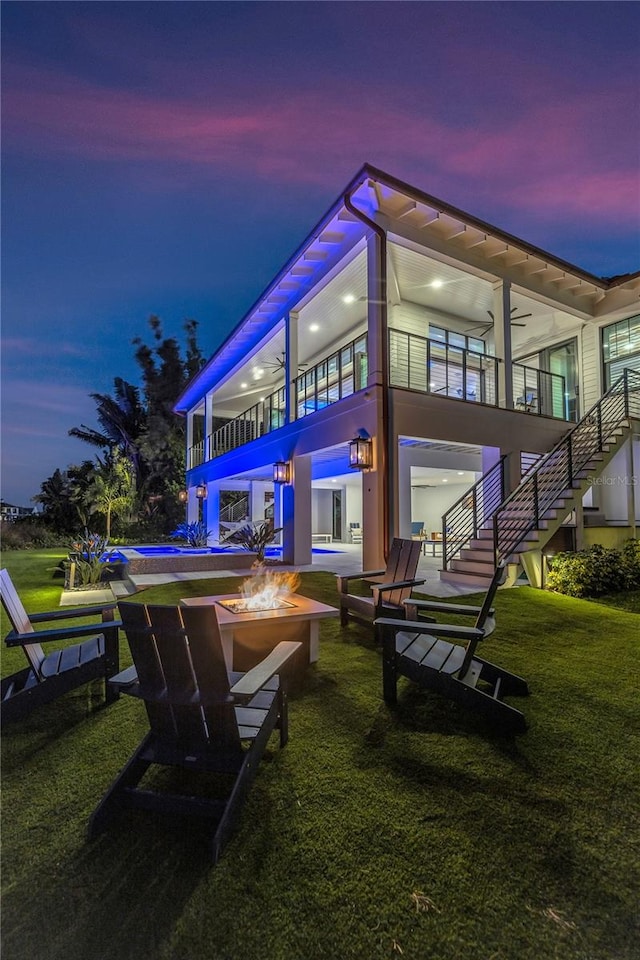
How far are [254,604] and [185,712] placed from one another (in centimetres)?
207

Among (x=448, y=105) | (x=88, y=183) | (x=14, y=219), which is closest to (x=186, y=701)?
(x=14, y=219)

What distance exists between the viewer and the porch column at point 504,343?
10.8 meters

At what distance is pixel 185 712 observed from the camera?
2.28 meters

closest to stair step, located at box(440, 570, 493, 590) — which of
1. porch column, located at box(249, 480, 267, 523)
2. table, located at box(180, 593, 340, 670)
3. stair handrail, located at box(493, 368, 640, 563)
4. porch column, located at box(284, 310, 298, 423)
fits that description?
stair handrail, located at box(493, 368, 640, 563)

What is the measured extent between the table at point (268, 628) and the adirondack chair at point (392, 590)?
36.5 inches

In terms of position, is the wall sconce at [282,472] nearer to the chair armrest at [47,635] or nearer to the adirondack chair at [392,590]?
the adirondack chair at [392,590]

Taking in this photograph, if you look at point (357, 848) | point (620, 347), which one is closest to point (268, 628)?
point (357, 848)

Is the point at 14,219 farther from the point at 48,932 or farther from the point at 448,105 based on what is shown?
the point at 48,932

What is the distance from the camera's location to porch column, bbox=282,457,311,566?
12.0 metres

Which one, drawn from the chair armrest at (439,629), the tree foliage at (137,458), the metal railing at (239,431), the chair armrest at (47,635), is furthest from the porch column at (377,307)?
the tree foliage at (137,458)

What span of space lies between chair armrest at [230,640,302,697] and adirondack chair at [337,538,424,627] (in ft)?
7.16

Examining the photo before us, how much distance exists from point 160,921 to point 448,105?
1400 cm

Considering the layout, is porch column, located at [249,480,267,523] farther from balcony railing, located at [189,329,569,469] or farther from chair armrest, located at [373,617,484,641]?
chair armrest, located at [373,617,484,641]

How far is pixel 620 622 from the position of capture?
602 cm
